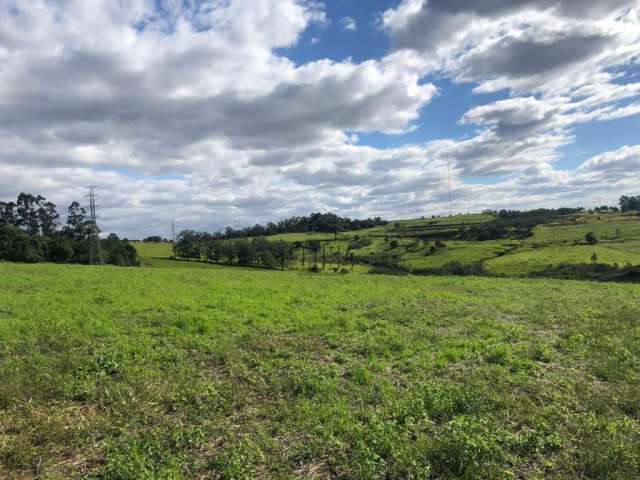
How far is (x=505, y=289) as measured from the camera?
997 inches

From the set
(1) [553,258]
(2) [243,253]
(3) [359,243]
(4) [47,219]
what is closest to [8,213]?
(4) [47,219]

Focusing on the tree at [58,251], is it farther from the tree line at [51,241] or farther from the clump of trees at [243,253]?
the clump of trees at [243,253]

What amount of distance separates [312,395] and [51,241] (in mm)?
94908

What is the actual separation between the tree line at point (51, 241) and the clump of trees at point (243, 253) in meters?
24.3

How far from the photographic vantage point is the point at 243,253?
116438 mm

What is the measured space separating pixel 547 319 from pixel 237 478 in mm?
14582

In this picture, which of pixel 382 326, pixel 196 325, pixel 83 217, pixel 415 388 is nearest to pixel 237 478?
pixel 415 388

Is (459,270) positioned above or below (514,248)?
below

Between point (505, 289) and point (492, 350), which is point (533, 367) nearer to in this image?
point (492, 350)

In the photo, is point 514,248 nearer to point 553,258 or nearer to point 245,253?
point 553,258

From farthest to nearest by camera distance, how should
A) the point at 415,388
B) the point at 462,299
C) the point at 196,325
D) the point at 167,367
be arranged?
the point at 462,299
the point at 196,325
the point at 167,367
the point at 415,388

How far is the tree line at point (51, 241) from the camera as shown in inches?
2908

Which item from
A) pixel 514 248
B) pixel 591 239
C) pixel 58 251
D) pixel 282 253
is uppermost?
pixel 58 251

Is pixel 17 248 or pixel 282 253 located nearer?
pixel 17 248
